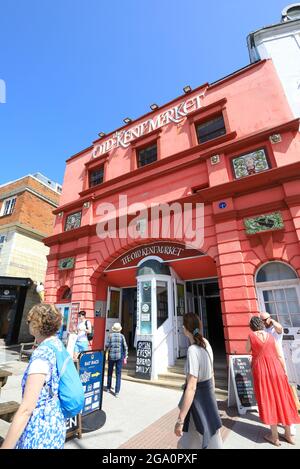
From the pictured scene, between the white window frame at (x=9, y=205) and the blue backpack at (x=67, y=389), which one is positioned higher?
the white window frame at (x=9, y=205)

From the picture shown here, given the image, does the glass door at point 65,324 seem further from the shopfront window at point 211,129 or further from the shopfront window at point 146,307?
the shopfront window at point 211,129

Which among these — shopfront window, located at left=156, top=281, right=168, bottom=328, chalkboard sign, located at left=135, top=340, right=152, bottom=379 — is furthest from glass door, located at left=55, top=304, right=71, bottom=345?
shopfront window, located at left=156, top=281, right=168, bottom=328

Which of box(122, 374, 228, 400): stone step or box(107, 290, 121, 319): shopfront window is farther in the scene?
box(107, 290, 121, 319): shopfront window

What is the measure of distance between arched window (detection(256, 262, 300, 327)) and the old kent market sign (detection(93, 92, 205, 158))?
317 inches

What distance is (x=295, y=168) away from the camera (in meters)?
7.16

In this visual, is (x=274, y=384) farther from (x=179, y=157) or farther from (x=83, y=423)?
(x=179, y=157)

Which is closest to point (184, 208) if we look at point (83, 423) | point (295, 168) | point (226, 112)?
point (295, 168)

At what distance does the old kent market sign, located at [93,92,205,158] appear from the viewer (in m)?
11.2

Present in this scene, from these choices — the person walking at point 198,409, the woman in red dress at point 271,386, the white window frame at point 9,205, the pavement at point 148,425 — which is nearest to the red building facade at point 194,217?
the pavement at point 148,425

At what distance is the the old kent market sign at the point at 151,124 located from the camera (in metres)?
11.2

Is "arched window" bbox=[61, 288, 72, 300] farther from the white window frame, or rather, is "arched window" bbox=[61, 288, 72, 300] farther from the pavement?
the white window frame

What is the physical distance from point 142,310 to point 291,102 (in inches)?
382

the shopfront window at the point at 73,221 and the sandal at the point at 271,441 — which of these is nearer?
the sandal at the point at 271,441

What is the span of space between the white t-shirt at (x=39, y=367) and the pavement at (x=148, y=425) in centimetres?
277
